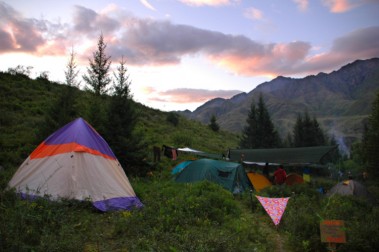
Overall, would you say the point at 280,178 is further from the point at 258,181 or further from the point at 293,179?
the point at 258,181

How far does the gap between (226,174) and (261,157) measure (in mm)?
4930

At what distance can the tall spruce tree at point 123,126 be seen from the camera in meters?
15.0

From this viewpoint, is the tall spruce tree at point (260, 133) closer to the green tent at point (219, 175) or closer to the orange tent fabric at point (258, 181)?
the orange tent fabric at point (258, 181)

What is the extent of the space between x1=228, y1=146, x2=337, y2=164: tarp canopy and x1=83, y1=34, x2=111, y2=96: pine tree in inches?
512

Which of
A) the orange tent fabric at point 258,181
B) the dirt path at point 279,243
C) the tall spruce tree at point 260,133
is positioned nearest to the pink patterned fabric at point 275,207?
the dirt path at point 279,243

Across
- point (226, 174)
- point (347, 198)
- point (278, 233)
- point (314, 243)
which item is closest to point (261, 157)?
point (226, 174)

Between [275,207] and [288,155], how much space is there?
9352mm

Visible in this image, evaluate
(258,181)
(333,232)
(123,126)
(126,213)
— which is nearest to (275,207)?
(333,232)

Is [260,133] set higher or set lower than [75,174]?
higher

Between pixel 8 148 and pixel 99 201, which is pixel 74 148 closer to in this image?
pixel 99 201

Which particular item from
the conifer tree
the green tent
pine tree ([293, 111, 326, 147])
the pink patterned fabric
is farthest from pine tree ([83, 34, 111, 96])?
pine tree ([293, 111, 326, 147])

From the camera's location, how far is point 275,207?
918 cm

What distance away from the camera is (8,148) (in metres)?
15.8

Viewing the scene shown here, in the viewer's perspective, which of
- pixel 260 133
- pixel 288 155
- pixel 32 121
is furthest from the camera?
pixel 260 133
